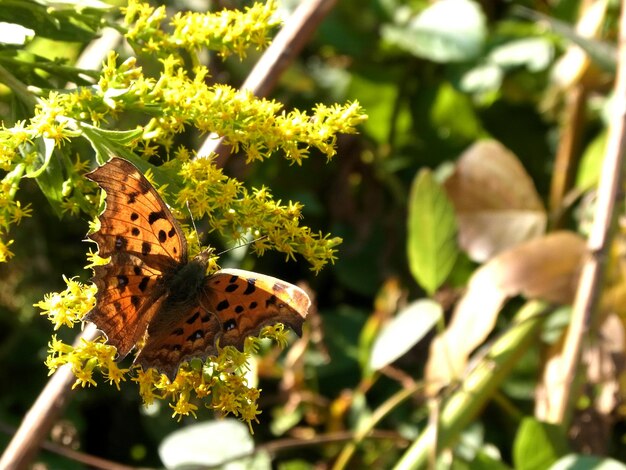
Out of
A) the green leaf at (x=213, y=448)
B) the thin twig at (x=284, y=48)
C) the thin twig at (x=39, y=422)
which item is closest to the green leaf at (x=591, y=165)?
the thin twig at (x=284, y=48)

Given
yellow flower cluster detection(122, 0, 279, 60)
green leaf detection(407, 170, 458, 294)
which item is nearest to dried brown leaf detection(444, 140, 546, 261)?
green leaf detection(407, 170, 458, 294)

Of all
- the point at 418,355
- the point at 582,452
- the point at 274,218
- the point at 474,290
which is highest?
the point at 274,218

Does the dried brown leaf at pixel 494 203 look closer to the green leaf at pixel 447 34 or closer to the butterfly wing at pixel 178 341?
the green leaf at pixel 447 34

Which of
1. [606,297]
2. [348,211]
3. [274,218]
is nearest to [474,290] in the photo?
[606,297]

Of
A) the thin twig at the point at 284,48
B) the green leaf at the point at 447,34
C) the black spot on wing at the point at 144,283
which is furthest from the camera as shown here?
the green leaf at the point at 447,34

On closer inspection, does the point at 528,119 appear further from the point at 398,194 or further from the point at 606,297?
the point at 606,297

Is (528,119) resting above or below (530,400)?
above

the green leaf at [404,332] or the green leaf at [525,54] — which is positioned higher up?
the green leaf at [525,54]
